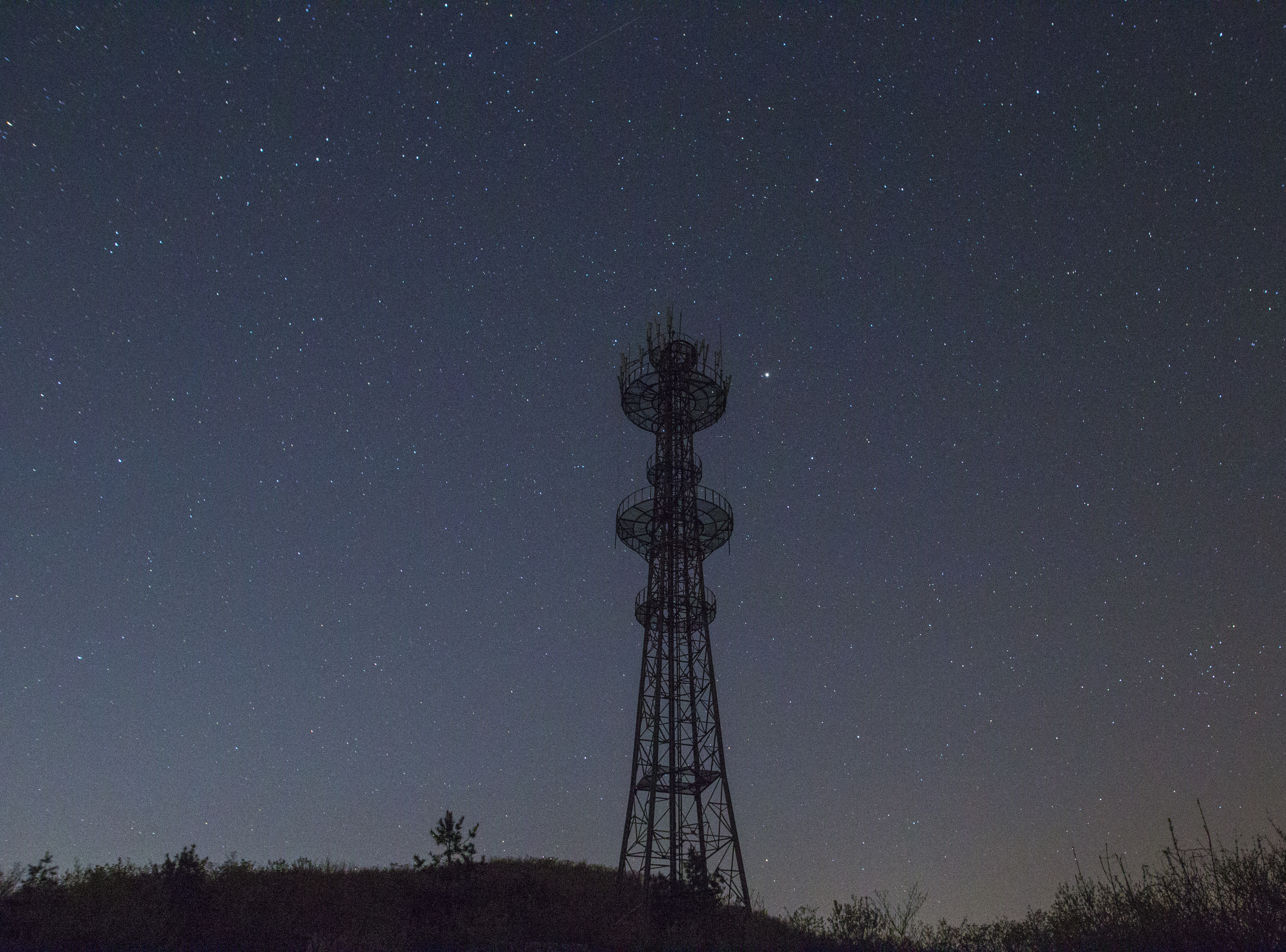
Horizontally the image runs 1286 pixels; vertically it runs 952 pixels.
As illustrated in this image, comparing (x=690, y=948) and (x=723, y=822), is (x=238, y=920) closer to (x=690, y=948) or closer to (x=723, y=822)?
(x=690, y=948)

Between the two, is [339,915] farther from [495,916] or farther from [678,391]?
[678,391]

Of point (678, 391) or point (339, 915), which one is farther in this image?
point (678, 391)

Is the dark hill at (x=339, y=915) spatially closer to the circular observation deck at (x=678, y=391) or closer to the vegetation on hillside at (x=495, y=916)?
the vegetation on hillside at (x=495, y=916)

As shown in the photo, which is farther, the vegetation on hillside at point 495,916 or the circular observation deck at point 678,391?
the circular observation deck at point 678,391

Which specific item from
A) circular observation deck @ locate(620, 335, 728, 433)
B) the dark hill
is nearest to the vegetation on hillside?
the dark hill

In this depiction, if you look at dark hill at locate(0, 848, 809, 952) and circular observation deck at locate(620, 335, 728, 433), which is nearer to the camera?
dark hill at locate(0, 848, 809, 952)

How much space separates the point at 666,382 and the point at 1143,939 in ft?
64.9

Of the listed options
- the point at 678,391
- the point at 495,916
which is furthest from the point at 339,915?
the point at 678,391

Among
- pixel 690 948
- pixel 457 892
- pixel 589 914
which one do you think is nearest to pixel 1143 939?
pixel 690 948

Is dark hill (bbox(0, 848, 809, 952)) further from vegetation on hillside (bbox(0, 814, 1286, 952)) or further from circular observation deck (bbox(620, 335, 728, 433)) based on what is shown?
circular observation deck (bbox(620, 335, 728, 433))

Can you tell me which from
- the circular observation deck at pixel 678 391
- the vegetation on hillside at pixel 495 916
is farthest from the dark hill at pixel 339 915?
the circular observation deck at pixel 678 391

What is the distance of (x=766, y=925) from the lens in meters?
17.1

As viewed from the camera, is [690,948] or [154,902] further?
[154,902]

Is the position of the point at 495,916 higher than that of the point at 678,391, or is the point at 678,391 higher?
the point at 678,391
